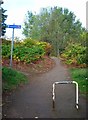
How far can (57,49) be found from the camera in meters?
42.4

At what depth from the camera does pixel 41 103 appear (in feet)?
34.3

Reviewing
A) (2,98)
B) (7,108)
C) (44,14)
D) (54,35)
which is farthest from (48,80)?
(44,14)

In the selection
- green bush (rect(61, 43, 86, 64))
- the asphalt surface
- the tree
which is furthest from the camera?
the tree

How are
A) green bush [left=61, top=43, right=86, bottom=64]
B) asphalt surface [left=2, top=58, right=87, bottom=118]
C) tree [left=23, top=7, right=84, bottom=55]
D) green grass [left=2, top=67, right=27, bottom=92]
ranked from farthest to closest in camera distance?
1. tree [left=23, top=7, right=84, bottom=55]
2. green bush [left=61, top=43, right=86, bottom=64]
3. green grass [left=2, top=67, right=27, bottom=92]
4. asphalt surface [left=2, top=58, right=87, bottom=118]

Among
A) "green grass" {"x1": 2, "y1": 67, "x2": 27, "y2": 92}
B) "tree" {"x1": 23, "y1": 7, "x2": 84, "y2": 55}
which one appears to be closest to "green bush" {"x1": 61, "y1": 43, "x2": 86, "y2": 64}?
"green grass" {"x1": 2, "y1": 67, "x2": 27, "y2": 92}

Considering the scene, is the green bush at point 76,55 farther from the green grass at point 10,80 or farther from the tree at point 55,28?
the tree at point 55,28

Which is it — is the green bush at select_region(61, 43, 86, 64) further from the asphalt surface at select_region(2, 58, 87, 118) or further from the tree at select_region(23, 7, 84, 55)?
the tree at select_region(23, 7, 84, 55)

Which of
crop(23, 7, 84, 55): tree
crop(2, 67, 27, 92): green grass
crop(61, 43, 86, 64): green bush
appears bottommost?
crop(2, 67, 27, 92): green grass

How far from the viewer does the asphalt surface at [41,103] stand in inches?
362

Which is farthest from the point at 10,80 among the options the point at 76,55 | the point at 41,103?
the point at 76,55

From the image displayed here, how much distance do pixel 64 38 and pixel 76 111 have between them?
3324cm

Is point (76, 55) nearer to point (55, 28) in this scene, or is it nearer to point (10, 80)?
point (10, 80)

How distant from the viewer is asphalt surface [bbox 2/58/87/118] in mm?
9203

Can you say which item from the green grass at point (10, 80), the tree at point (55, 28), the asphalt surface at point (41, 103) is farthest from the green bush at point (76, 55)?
the tree at point (55, 28)
